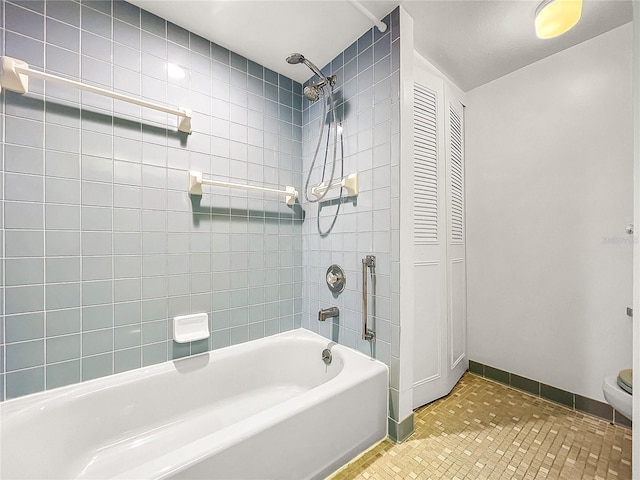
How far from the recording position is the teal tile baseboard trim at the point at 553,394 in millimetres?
1591

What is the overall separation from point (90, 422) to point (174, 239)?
916 mm

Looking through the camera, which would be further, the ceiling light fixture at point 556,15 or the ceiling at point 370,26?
the ceiling at point 370,26

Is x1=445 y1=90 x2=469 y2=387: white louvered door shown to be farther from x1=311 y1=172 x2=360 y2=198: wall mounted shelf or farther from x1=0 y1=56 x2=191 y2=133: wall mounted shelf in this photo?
x1=0 y1=56 x2=191 y2=133: wall mounted shelf

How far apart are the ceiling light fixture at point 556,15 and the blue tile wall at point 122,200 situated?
1592 millimetres

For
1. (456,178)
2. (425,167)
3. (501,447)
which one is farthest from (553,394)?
(425,167)

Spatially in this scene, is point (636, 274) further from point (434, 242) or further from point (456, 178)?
point (456, 178)

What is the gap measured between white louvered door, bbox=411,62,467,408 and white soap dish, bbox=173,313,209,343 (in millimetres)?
1304

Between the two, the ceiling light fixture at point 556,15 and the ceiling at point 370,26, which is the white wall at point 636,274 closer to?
the ceiling light fixture at point 556,15

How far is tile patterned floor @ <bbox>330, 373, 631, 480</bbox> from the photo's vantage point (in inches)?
48.6

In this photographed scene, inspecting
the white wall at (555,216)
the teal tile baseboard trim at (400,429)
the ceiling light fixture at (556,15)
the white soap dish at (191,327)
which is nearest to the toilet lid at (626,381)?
the white wall at (555,216)

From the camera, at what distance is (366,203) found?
1615 millimetres

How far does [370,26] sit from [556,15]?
35.9 inches

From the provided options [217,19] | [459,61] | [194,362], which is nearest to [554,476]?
[194,362]

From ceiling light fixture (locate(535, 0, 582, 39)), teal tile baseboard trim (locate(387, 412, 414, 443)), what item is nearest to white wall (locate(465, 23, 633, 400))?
ceiling light fixture (locate(535, 0, 582, 39))
